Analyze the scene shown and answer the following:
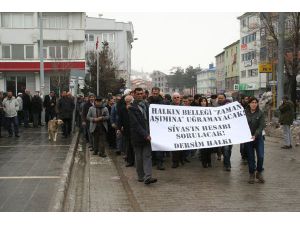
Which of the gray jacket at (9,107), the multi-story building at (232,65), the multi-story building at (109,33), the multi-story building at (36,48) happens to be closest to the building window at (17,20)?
the multi-story building at (36,48)

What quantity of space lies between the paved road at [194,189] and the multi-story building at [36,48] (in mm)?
34899

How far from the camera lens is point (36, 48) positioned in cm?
4703

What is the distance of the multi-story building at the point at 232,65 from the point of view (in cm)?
9212

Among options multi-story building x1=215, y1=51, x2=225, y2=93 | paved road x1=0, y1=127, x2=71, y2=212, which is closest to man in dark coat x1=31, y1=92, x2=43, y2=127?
paved road x1=0, y1=127, x2=71, y2=212

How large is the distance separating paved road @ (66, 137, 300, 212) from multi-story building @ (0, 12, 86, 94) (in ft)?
114

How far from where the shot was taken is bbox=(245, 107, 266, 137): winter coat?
9.66 metres

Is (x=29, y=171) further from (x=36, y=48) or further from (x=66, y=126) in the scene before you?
(x=36, y=48)

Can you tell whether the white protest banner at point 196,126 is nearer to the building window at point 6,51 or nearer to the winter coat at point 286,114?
the winter coat at point 286,114

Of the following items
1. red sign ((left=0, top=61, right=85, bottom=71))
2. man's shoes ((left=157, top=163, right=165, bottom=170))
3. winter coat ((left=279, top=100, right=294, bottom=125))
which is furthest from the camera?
red sign ((left=0, top=61, right=85, bottom=71))

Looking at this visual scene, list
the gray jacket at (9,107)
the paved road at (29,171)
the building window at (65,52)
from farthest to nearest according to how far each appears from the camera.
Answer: the building window at (65,52) < the gray jacket at (9,107) < the paved road at (29,171)

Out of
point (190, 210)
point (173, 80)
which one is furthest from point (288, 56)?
point (173, 80)

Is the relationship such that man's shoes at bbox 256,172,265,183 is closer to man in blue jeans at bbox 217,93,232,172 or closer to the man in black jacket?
man in blue jeans at bbox 217,93,232,172

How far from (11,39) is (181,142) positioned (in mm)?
40313

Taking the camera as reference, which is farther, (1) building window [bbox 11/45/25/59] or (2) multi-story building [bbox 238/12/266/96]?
(2) multi-story building [bbox 238/12/266/96]
